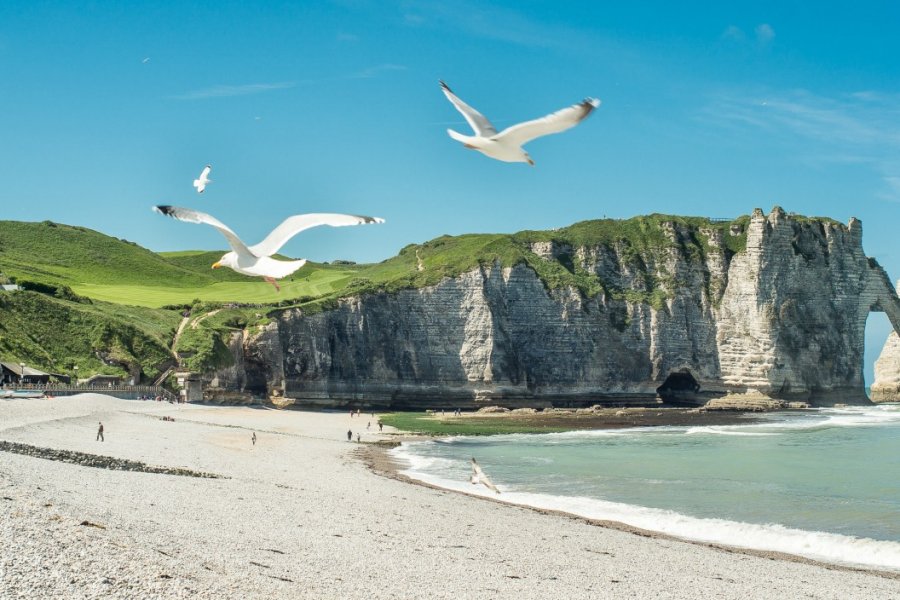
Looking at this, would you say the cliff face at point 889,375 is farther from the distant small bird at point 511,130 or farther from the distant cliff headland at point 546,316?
the distant small bird at point 511,130

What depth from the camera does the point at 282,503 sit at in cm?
2131

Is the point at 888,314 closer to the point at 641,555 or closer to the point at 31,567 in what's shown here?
the point at 641,555

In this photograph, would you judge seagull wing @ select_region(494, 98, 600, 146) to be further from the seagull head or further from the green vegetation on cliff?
the green vegetation on cliff

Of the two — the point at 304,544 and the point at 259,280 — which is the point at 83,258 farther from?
the point at 304,544

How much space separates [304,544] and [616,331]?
7548 centimetres

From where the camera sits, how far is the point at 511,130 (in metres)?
11.4

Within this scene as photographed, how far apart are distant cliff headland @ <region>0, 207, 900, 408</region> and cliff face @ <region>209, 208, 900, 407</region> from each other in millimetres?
152

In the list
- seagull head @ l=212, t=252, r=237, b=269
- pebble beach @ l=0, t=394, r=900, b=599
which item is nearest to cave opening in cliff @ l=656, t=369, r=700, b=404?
pebble beach @ l=0, t=394, r=900, b=599

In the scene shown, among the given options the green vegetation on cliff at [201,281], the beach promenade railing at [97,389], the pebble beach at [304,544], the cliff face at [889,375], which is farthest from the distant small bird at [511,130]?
the cliff face at [889,375]

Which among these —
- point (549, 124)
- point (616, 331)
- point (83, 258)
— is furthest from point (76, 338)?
point (549, 124)

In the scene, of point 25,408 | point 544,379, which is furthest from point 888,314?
point 25,408

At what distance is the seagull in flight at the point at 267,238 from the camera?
12.8m

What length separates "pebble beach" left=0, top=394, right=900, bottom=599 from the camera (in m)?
11.1

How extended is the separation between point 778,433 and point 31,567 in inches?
2070
